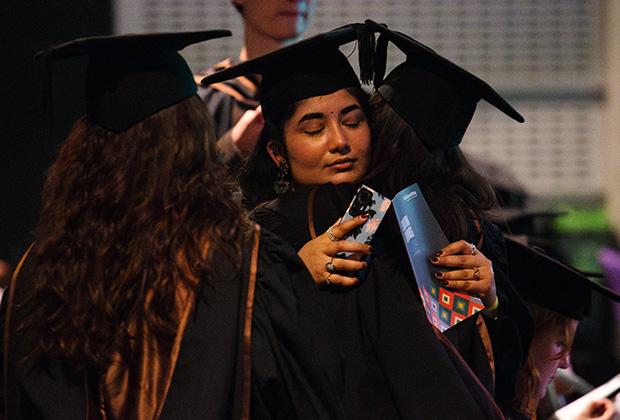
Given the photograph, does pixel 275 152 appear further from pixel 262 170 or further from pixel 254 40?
pixel 254 40

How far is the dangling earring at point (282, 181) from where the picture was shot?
2926mm

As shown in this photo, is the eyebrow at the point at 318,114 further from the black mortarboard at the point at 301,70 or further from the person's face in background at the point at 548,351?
the person's face in background at the point at 548,351

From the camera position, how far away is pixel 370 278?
2.75m

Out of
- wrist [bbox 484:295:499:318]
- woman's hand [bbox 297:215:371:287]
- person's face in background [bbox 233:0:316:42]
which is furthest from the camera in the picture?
person's face in background [bbox 233:0:316:42]

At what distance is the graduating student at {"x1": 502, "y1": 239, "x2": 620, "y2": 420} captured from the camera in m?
3.18

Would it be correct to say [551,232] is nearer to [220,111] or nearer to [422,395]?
[220,111]

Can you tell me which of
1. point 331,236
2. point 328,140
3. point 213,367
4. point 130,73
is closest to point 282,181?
point 328,140

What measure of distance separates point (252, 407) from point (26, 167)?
300 centimetres

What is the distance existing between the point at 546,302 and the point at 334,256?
2.72ft

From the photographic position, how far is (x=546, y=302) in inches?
128

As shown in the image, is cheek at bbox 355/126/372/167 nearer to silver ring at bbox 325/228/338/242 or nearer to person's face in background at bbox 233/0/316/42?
silver ring at bbox 325/228/338/242

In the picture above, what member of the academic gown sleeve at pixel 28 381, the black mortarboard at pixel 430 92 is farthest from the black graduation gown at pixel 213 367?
the black mortarboard at pixel 430 92

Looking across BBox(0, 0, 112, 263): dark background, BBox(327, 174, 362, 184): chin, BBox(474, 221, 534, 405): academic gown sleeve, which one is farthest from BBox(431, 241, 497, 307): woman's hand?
BBox(0, 0, 112, 263): dark background

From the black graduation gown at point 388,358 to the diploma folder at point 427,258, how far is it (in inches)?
1.6
